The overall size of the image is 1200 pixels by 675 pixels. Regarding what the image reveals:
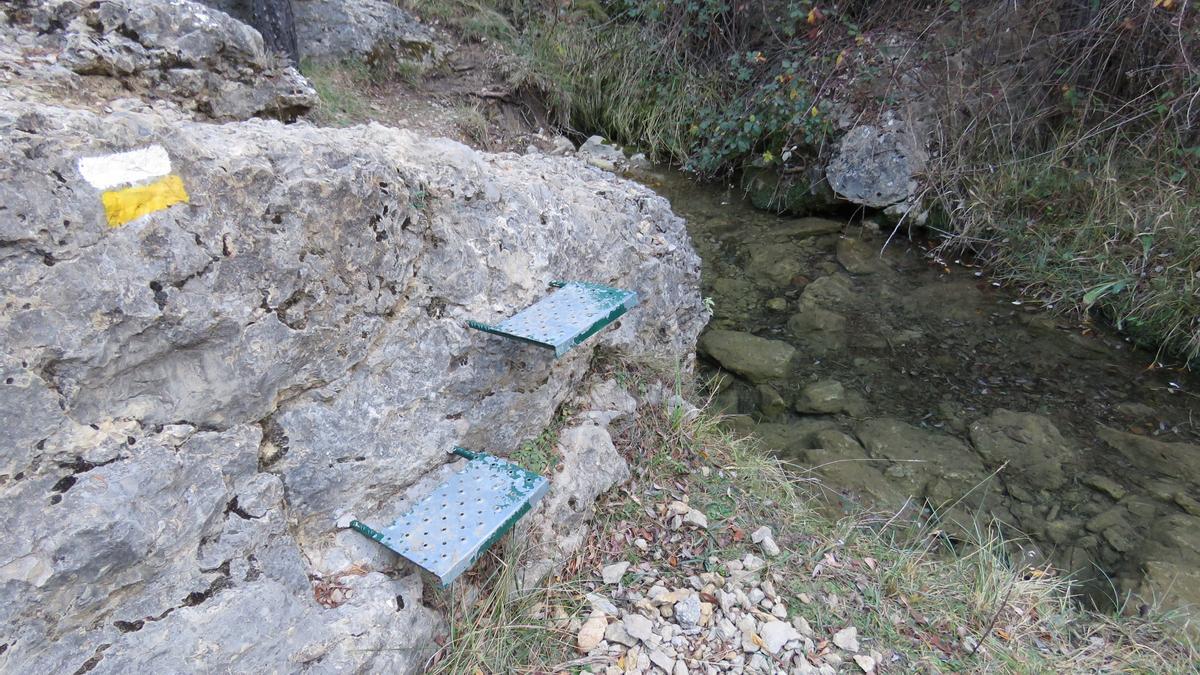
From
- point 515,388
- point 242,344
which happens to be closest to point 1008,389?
point 515,388

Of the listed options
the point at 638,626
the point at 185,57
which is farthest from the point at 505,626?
the point at 185,57

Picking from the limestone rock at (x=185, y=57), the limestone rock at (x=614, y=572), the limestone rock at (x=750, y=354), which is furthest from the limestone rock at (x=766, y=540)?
the limestone rock at (x=185, y=57)

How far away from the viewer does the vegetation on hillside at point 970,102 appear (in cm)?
387

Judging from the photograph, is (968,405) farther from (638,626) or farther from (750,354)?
(638,626)

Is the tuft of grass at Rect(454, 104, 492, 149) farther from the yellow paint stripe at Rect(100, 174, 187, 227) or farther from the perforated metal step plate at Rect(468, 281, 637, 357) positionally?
the yellow paint stripe at Rect(100, 174, 187, 227)

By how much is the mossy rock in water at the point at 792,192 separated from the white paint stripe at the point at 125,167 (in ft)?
14.9

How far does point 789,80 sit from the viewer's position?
5.05 meters

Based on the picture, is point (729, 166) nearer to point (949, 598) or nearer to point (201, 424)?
point (949, 598)

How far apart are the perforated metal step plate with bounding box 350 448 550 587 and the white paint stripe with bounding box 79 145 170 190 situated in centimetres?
88

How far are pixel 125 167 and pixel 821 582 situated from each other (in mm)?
2134

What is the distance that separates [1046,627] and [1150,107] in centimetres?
349

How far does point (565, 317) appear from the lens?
1.92 metres

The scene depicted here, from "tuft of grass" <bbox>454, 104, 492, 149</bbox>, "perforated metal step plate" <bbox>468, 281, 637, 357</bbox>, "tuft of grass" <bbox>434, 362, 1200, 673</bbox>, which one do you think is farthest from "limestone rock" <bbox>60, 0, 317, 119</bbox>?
"tuft of grass" <bbox>454, 104, 492, 149</bbox>

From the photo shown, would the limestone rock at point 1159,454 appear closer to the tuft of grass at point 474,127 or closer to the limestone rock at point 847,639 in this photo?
the limestone rock at point 847,639
